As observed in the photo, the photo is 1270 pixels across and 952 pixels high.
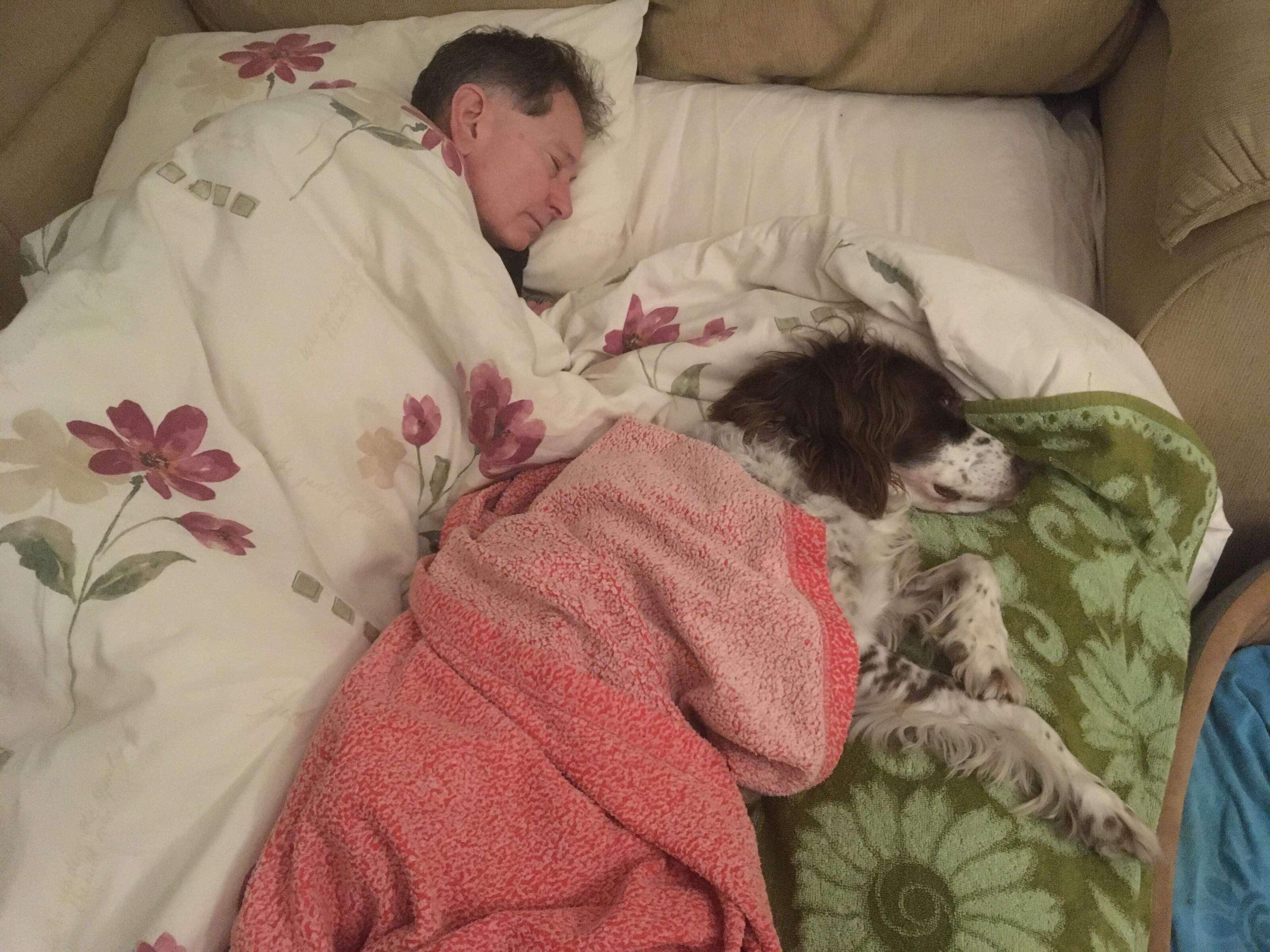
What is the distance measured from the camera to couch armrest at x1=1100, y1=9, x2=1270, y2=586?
121 cm

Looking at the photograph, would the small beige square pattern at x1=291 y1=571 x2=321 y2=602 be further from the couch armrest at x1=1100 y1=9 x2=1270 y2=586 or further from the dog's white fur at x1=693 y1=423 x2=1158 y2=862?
the couch armrest at x1=1100 y1=9 x2=1270 y2=586

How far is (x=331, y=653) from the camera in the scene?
104cm

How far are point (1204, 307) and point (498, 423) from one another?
1100 mm

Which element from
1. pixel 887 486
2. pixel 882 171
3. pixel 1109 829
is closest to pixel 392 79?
pixel 882 171

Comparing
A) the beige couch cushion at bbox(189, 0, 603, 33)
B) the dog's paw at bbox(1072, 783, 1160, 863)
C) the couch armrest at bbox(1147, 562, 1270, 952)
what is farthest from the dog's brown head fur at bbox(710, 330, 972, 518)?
the beige couch cushion at bbox(189, 0, 603, 33)

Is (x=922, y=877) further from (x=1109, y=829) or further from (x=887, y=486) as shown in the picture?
(x=887, y=486)

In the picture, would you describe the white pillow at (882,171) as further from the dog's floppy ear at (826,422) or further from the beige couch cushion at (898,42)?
the dog's floppy ear at (826,422)

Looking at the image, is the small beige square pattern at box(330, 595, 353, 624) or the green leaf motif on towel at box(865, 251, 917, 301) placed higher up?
the green leaf motif on towel at box(865, 251, 917, 301)

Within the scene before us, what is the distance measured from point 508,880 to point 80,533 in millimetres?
613

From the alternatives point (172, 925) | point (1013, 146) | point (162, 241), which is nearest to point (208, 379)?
point (162, 241)

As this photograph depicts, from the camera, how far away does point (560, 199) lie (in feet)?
5.30

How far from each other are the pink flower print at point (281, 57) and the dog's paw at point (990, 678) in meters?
1.68

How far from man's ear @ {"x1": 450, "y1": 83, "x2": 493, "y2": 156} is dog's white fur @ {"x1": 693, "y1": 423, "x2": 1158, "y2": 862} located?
703 mm

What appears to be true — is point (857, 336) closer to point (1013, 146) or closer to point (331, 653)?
point (1013, 146)
